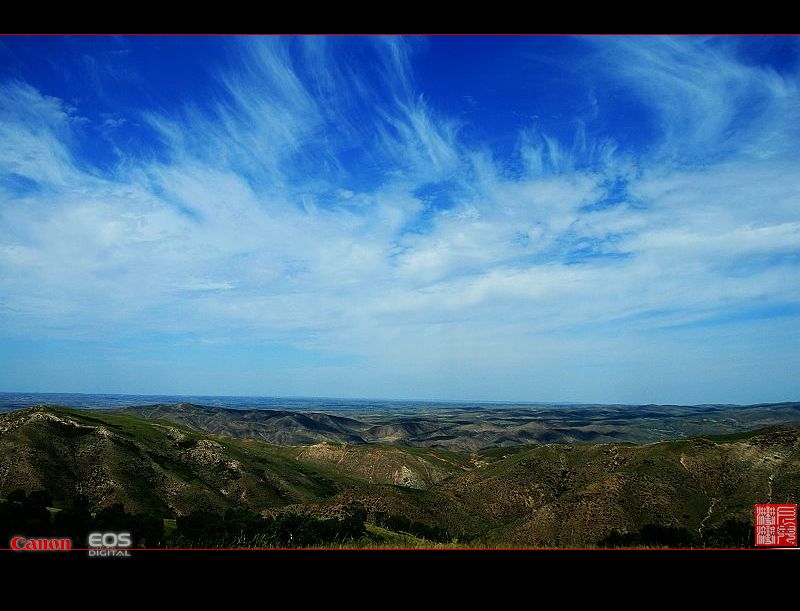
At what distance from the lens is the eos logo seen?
6295 mm

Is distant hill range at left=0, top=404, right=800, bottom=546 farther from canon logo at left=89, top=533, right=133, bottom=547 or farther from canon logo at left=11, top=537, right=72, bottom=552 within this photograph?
canon logo at left=11, top=537, right=72, bottom=552

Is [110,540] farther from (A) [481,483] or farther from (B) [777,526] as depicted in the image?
(A) [481,483]

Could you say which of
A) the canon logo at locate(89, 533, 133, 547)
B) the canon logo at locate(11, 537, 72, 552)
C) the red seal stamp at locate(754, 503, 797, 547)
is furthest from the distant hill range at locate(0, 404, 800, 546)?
the canon logo at locate(11, 537, 72, 552)

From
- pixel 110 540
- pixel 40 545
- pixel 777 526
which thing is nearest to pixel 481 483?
pixel 777 526

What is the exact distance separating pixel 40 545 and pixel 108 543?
947mm

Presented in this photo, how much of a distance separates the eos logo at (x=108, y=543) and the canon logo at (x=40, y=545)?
31 cm

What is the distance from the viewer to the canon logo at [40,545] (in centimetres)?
629

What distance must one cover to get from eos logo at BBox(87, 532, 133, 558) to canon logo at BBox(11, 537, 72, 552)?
31 cm

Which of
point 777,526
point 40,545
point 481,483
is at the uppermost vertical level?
point 777,526

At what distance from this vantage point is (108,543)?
6656 millimetres
